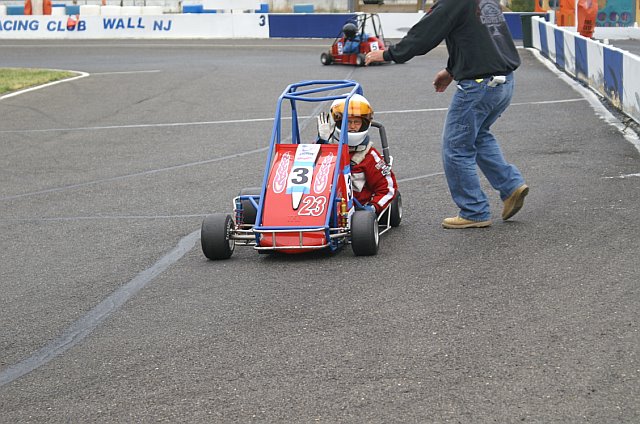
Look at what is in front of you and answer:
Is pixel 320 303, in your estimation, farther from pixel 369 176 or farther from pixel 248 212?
pixel 369 176

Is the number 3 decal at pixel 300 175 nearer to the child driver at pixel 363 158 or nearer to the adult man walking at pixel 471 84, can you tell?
the child driver at pixel 363 158

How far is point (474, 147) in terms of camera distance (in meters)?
8.18

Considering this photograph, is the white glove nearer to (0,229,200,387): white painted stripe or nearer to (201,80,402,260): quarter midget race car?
(201,80,402,260): quarter midget race car

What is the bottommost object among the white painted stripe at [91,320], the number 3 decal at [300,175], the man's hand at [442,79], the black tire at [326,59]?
the black tire at [326,59]

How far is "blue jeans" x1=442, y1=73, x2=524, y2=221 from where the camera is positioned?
801 cm

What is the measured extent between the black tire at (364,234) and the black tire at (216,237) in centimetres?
80

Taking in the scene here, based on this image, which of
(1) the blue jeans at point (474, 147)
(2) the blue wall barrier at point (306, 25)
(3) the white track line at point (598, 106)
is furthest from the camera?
(2) the blue wall barrier at point (306, 25)

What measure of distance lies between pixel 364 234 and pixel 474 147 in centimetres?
127

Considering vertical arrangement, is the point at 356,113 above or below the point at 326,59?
above

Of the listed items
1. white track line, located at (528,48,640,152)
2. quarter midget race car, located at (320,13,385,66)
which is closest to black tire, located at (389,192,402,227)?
white track line, located at (528,48,640,152)

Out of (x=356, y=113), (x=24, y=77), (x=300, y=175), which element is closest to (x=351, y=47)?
(x=24, y=77)

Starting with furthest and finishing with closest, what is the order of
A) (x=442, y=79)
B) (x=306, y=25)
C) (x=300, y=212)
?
(x=306, y=25) < (x=442, y=79) < (x=300, y=212)

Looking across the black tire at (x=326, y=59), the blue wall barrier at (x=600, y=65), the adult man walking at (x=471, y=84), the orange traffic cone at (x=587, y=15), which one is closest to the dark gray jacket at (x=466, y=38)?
Answer: the adult man walking at (x=471, y=84)

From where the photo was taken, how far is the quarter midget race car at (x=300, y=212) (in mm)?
7445
